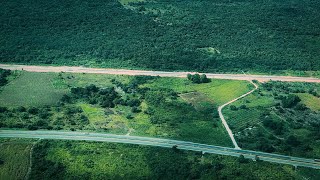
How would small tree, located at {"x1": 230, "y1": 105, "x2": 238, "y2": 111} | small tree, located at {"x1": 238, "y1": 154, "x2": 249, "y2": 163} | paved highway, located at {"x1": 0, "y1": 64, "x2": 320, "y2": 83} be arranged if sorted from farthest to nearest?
1. paved highway, located at {"x1": 0, "y1": 64, "x2": 320, "y2": 83}
2. small tree, located at {"x1": 230, "y1": 105, "x2": 238, "y2": 111}
3. small tree, located at {"x1": 238, "y1": 154, "x2": 249, "y2": 163}

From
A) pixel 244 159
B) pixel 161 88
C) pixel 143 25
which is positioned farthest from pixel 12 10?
pixel 244 159

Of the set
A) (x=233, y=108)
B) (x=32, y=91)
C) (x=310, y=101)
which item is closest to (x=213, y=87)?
(x=233, y=108)

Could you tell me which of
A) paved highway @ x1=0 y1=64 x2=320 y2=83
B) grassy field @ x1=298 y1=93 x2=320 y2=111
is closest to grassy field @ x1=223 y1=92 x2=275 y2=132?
grassy field @ x1=298 y1=93 x2=320 y2=111

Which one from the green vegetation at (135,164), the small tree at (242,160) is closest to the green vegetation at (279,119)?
the small tree at (242,160)

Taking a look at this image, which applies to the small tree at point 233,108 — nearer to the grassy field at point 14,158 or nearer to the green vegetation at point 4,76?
the grassy field at point 14,158

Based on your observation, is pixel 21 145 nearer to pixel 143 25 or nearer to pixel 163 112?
pixel 163 112

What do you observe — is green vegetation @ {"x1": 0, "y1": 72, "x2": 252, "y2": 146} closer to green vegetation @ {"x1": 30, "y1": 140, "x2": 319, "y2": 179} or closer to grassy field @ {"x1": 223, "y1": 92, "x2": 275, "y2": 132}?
grassy field @ {"x1": 223, "y1": 92, "x2": 275, "y2": 132}
